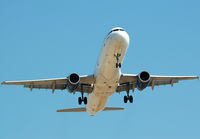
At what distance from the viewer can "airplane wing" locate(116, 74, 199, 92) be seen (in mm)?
38375

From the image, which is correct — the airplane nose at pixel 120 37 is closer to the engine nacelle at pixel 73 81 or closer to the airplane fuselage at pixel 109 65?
the airplane fuselage at pixel 109 65

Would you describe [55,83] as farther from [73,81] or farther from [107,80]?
[107,80]

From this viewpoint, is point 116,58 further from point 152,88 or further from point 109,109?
point 109,109

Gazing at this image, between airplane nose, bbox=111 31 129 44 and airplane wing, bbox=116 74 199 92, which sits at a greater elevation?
airplane nose, bbox=111 31 129 44

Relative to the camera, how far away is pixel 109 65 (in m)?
34.5

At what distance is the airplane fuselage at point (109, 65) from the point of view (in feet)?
109

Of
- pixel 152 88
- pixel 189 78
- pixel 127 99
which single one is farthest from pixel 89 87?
pixel 189 78

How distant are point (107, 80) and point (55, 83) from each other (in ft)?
19.2

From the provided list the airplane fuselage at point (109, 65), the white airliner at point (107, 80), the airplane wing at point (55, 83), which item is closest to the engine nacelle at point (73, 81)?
the white airliner at point (107, 80)

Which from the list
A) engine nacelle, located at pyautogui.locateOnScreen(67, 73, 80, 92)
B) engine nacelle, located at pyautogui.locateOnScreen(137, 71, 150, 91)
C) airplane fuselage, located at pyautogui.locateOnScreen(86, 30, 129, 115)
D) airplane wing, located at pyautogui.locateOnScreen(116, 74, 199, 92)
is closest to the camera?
airplane fuselage, located at pyautogui.locateOnScreen(86, 30, 129, 115)

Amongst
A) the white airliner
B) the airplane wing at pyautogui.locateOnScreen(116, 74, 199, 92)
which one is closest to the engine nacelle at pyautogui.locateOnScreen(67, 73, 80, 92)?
the white airliner

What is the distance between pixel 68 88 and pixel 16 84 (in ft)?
16.5

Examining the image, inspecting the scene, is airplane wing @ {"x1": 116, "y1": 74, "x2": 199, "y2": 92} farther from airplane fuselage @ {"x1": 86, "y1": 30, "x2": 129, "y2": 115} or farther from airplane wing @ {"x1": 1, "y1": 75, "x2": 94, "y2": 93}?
airplane wing @ {"x1": 1, "y1": 75, "x2": 94, "y2": 93}

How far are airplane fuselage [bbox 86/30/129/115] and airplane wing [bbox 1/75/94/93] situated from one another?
1181mm
